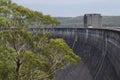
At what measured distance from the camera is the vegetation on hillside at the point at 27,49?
23.5m

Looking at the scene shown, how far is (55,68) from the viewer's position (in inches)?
1019

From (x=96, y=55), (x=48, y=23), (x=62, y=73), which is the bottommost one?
(x=62, y=73)

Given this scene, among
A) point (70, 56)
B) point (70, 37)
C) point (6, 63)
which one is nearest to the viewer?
point (6, 63)

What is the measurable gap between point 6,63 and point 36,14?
13.8 feet

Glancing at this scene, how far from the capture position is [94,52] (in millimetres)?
40594

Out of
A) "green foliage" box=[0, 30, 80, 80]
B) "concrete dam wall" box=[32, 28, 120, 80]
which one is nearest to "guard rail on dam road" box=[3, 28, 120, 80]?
"concrete dam wall" box=[32, 28, 120, 80]

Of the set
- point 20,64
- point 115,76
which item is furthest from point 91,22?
point 20,64

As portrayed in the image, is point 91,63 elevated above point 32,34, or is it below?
below

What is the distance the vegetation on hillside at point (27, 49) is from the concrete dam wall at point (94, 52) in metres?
4.05

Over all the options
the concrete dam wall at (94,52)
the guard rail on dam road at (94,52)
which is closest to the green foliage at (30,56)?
the guard rail on dam road at (94,52)

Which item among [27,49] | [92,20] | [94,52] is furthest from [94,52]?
[92,20]

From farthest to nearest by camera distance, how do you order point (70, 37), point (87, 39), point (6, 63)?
point (70, 37) → point (87, 39) → point (6, 63)

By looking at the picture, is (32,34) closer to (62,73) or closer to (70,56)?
(70,56)

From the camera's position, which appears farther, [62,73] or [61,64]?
[62,73]
